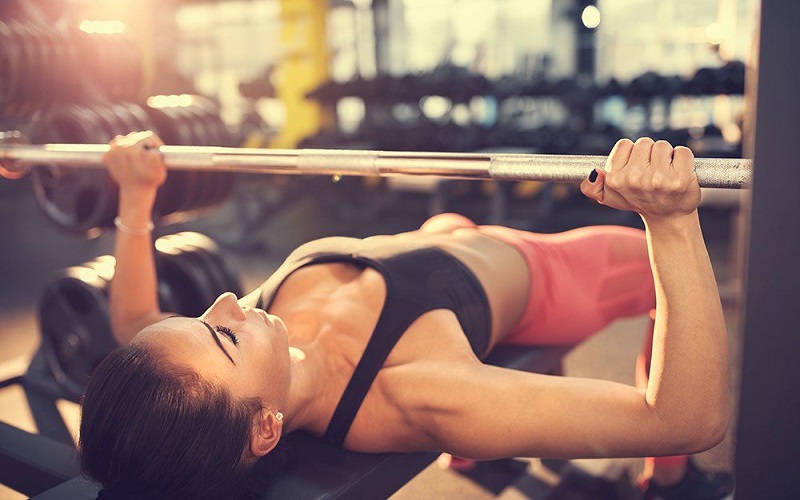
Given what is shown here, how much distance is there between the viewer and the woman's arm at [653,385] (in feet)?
2.40

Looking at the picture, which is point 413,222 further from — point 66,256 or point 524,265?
point 524,265

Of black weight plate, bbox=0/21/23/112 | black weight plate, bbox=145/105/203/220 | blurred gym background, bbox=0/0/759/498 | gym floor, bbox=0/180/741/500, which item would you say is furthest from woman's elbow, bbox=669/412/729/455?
black weight plate, bbox=0/21/23/112

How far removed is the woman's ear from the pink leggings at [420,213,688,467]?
1.99 feet

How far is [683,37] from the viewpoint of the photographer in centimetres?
588

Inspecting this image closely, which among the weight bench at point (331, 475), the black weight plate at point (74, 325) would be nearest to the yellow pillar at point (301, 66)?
the black weight plate at point (74, 325)

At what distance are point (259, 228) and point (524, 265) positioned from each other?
11.5 ft

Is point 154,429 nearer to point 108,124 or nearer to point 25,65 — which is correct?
point 108,124

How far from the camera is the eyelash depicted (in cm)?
95

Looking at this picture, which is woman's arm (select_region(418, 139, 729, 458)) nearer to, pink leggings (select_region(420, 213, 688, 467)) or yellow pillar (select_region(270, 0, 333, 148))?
pink leggings (select_region(420, 213, 688, 467))

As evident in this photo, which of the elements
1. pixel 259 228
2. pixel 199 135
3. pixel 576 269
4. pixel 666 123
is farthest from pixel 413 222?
pixel 576 269

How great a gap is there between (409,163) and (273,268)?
285 cm

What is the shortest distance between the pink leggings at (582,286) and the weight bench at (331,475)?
1.52 feet

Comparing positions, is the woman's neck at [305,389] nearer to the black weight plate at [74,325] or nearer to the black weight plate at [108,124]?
the black weight plate at [74,325]

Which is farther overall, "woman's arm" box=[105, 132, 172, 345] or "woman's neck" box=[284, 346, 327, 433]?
"woman's arm" box=[105, 132, 172, 345]
